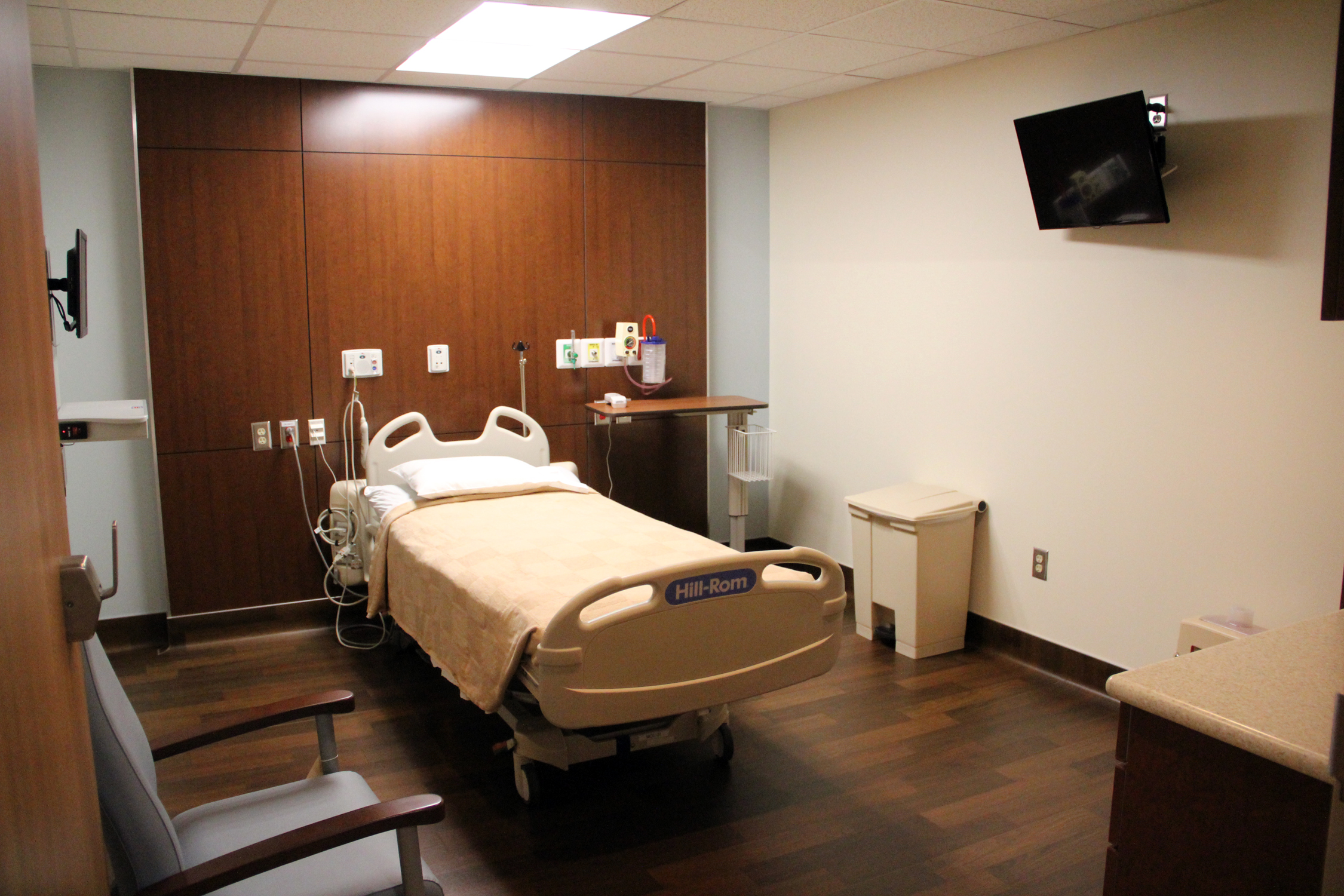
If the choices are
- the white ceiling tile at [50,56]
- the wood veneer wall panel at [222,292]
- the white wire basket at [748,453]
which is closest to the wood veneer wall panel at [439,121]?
the wood veneer wall panel at [222,292]

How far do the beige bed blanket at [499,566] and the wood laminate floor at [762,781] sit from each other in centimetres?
33

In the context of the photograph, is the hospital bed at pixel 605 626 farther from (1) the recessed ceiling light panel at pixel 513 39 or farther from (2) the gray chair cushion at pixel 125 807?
(1) the recessed ceiling light panel at pixel 513 39

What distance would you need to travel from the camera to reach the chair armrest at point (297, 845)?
4.68 feet

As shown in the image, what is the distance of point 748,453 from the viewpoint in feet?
16.0

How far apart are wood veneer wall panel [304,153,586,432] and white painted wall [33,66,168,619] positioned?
71cm

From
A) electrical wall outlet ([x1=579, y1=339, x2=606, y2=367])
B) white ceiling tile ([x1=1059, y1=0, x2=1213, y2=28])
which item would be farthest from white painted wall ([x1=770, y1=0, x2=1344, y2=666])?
electrical wall outlet ([x1=579, y1=339, x2=606, y2=367])

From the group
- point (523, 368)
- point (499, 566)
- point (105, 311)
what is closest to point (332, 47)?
point (105, 311)

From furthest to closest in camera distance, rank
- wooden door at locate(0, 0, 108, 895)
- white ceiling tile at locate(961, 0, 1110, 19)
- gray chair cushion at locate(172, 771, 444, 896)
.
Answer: white ceiling tile at locate(961, 0, 1110, 19) → gray chair cushion at locate(172, 771, 444, 896) → wooden door at locate(0, 0, 108, 895)

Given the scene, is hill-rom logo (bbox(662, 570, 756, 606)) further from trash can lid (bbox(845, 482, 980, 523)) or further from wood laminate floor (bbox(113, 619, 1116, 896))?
trash can lid (bbox(845, 482, 980, 523))

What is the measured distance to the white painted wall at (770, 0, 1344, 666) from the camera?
289 centimetres

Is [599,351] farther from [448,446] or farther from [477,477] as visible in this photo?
[477,477]

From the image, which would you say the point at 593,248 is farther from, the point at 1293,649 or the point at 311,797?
the point at 1293,649

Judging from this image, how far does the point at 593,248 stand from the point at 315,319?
4.40 ft

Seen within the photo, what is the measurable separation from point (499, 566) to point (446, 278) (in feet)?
6.10
